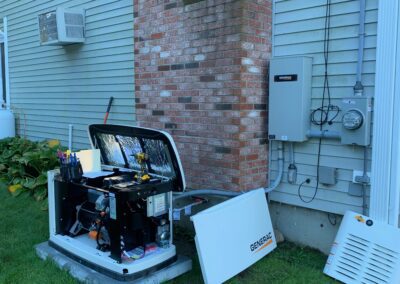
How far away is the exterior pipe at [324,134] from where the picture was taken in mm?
3408

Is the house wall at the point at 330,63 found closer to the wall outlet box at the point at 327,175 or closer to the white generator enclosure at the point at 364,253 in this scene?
the wall outlet box at the point at 327,175

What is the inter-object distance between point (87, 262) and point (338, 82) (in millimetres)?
2529

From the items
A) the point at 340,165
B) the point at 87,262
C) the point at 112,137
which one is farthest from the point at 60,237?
the point at 340,165

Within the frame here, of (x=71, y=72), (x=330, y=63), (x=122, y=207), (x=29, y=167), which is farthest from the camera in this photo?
(x=71, y=72)

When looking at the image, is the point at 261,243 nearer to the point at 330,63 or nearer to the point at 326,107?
the point at 326,107

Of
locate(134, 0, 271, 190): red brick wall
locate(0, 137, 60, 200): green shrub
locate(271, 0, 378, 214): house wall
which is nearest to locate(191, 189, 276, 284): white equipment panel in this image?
locate(134, 0, 271, 190): red brick wall

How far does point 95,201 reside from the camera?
10.9 ft

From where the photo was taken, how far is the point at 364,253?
3094 mm

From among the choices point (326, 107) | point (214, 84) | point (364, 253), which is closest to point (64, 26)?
point (214, 84)

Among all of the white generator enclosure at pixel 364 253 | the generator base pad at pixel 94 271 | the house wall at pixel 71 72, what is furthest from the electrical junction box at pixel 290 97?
the house wall at pixel 71 72

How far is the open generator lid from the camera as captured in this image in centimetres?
316

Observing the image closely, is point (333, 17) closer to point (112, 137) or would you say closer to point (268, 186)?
point (268, 186)

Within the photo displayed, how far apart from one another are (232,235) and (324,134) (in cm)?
Answer: 119

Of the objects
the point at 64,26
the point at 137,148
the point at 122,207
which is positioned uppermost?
the point at 64,26
